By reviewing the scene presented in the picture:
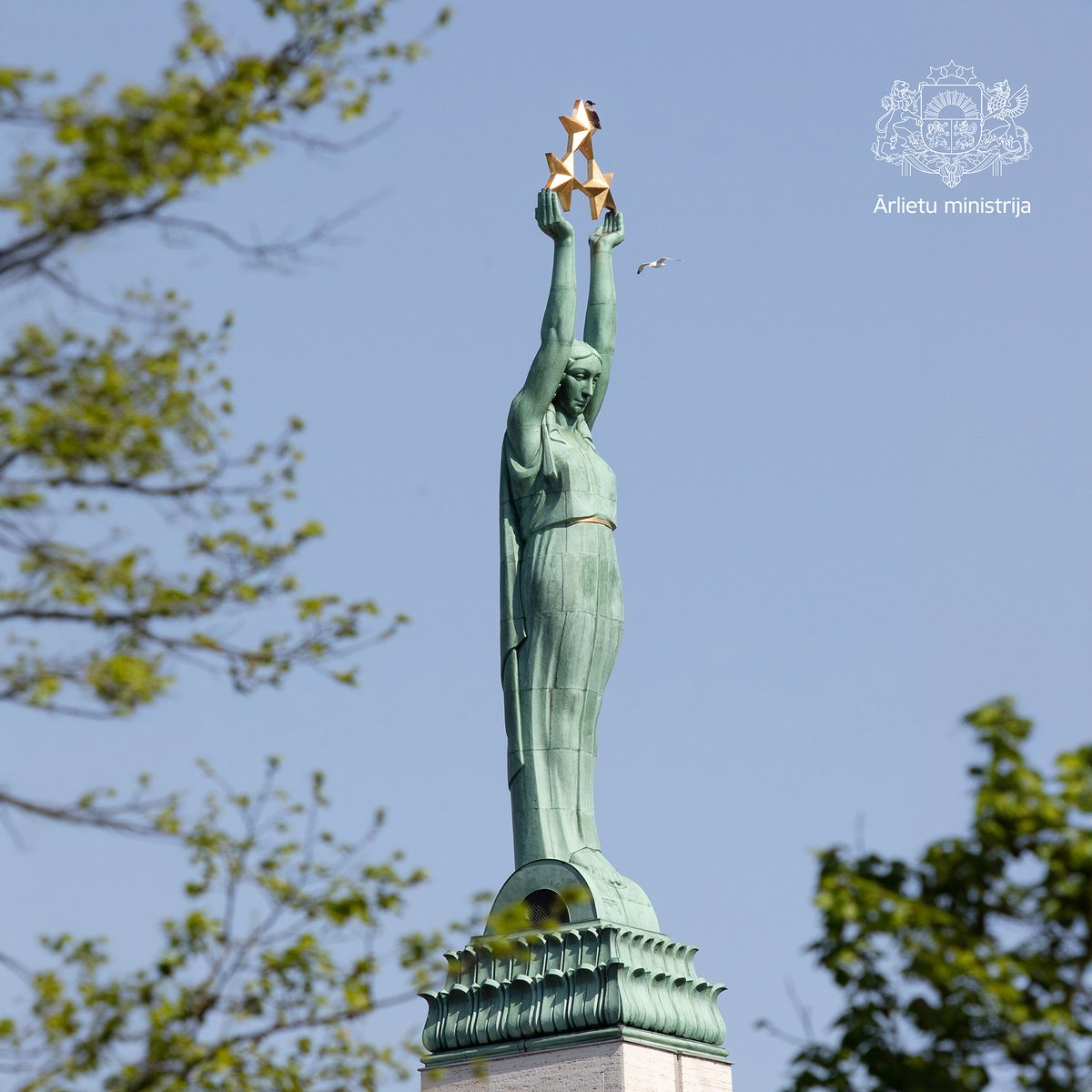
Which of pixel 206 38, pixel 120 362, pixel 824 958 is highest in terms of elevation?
pixel 206 38

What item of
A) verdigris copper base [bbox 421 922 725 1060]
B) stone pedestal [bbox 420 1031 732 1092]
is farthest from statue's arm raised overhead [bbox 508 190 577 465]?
stone pedestal [bbox 420 1031 732 1092]

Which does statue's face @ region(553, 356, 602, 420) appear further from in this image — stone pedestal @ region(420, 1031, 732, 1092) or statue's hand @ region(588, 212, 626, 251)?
stone pedestal @ region(420, 1031, 732, 1092)

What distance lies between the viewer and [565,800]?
20969 mm

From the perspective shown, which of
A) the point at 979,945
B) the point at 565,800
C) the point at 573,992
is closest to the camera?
the point at 979,945

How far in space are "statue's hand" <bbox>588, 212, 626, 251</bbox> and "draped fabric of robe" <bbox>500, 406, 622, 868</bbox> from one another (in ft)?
6.04

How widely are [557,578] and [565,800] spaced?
82.4 inches

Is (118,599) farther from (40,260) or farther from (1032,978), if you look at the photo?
(1032,978)

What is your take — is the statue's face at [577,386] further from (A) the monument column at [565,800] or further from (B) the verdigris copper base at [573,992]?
(B) the verdigris copper base at [573,992]

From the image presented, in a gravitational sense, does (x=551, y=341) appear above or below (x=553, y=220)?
below

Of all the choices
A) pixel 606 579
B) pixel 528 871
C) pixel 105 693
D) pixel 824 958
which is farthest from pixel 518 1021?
pixel 105 693

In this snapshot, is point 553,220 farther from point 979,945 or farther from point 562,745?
point 979,945

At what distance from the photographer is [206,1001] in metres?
10.1

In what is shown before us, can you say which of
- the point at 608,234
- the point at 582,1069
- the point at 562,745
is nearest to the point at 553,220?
the point at 608,234

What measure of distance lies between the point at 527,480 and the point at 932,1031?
11561 mm
